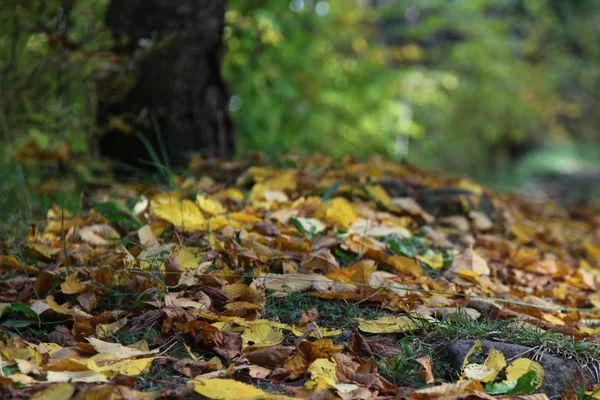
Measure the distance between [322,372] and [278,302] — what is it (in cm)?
39

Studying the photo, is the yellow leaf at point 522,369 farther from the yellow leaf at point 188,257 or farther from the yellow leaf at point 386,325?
the yellow leaf at point 188,257

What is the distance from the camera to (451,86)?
793 centimetres

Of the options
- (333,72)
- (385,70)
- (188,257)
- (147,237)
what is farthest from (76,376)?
(385,70)

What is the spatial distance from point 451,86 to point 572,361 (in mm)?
6756

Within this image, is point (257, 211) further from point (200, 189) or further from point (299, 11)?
point (299, 11)

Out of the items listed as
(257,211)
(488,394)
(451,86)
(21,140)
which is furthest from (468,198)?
(451,86)

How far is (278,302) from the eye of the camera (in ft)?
5.67

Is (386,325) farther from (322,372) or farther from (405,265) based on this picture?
(405,265)

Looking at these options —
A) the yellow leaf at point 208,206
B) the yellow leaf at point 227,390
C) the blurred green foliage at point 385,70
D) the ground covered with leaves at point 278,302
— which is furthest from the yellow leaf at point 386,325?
the blurred green foliage at point 385,70

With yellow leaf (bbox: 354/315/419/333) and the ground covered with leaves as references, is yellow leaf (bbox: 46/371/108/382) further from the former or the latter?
yellow leaf (bbox: 354/315/419/333)

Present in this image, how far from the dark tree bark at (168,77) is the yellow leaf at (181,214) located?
1.25 m

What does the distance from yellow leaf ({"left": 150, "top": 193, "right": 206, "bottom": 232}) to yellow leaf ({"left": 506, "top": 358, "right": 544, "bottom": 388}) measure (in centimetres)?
108

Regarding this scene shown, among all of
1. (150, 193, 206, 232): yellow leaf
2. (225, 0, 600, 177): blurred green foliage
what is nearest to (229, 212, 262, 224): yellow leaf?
(150, 193, 206, 232): yellow leaf

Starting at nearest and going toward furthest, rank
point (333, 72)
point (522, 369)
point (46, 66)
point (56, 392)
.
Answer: point (56, 392), point (522, 369), point (46, 66), point (333, 72)
